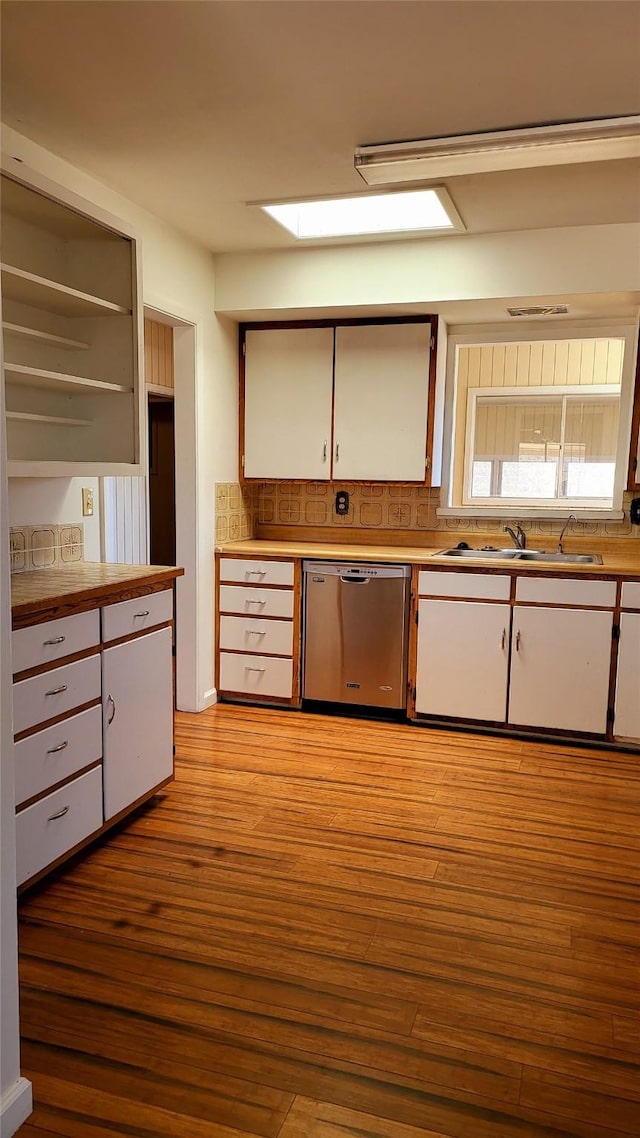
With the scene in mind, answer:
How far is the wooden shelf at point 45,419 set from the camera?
2650mm

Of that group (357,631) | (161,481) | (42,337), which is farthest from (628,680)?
(161,481)

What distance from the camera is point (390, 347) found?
4.18 meters

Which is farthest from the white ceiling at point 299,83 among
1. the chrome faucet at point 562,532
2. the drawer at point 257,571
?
the drawer at point 257,571

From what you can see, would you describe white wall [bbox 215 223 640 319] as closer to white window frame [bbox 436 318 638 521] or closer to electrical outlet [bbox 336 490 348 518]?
white window frame [bbox 436 318 638 521]

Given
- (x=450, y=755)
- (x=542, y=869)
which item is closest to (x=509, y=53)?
(x=542, y=869)

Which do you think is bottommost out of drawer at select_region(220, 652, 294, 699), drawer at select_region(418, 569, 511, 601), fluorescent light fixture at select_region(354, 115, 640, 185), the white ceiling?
drawer at select_region(220, 652, 294, 699)

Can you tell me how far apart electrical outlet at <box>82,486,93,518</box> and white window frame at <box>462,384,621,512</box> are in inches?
91.5

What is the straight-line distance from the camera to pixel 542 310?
398 centimetres

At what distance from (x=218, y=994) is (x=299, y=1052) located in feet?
0.93

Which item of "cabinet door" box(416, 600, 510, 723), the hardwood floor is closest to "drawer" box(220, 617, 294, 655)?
"cabinet door" box(416, 600, 510, 723)

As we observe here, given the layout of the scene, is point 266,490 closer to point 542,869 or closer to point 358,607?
point 358,607

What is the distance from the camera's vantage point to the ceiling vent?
3.89 metres

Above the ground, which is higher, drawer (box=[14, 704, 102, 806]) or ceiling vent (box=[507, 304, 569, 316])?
ceiling vent (box=[507, 304, 569, 316])

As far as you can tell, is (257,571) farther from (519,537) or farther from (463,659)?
(519,537)
